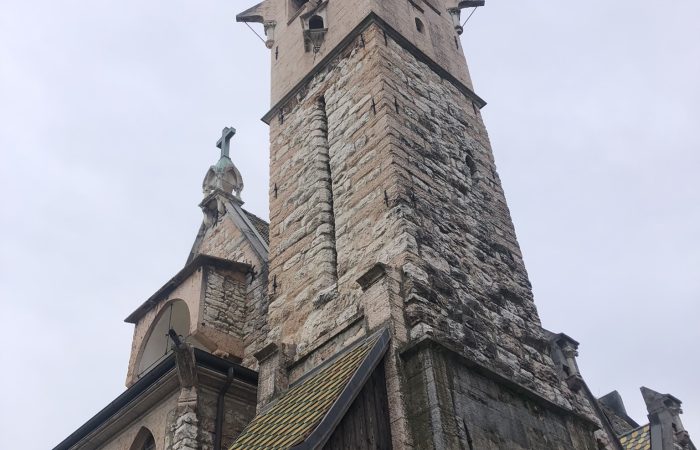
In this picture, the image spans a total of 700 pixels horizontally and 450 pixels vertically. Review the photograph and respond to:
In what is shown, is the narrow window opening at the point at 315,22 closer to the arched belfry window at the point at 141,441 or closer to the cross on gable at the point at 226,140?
Answer: the cross on gable at the point at 226,140

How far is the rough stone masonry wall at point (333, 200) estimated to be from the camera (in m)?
7.80

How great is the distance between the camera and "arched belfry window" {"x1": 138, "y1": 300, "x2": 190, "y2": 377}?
11484 millimetres

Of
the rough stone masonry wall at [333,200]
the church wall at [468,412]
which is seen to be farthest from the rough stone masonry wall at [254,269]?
the church wall at [468,412]

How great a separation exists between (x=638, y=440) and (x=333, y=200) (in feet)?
25.1

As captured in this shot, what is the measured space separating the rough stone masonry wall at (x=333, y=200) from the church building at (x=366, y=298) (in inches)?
1.0

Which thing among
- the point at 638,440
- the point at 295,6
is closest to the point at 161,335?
the point at 295,6

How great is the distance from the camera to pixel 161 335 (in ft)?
38.8

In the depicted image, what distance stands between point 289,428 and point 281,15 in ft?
27.4

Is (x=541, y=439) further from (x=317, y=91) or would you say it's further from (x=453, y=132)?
(x=317, y=91)

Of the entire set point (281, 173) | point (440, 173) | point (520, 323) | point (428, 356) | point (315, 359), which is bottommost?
point (428, 356)

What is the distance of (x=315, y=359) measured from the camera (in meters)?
7.55

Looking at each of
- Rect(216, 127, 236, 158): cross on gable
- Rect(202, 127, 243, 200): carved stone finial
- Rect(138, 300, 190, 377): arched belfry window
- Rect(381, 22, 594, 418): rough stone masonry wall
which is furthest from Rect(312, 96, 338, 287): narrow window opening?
Rect(216, 127, 236, 158): cross on gable

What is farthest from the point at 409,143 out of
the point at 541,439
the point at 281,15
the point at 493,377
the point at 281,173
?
the point at 281,15

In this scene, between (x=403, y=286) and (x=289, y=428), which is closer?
→ (x=289, y=428)
